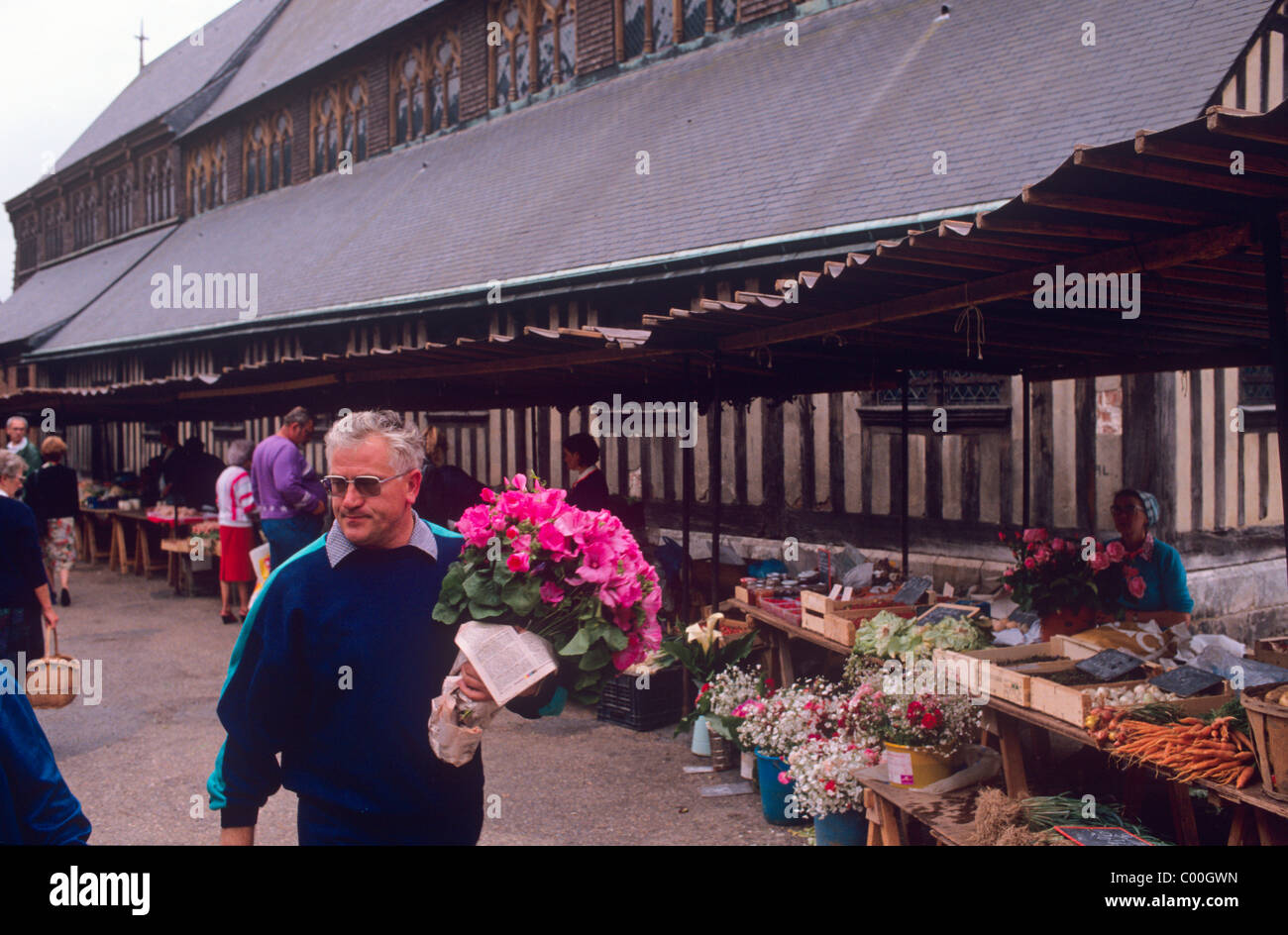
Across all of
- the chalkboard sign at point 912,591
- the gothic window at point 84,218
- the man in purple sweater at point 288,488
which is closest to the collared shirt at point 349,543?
the chalkboard sign at point 912,591

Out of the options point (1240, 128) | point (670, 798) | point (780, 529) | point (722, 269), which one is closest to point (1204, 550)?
point (780, 529)

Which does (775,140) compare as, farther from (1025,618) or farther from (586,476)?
(1025,618)

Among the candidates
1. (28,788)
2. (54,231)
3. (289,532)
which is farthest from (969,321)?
(54,231)

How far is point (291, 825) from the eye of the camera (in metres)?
5.41

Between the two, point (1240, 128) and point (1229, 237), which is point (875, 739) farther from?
point (1240, 128)

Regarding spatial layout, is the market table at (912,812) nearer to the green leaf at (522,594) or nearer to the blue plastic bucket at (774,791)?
the blue plastic bucket at (774,791)

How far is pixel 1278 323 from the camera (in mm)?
3410

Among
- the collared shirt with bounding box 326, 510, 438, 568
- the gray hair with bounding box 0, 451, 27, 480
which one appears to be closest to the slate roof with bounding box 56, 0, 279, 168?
the gray hair with bounding box 0, 451, 27, 480

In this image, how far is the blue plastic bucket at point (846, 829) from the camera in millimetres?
4867

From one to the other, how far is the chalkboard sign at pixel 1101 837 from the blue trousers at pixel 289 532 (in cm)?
684

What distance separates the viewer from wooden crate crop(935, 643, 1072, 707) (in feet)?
14.8

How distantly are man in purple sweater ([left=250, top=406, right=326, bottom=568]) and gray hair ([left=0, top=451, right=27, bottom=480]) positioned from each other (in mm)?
2502

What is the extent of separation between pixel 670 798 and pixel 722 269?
504cm

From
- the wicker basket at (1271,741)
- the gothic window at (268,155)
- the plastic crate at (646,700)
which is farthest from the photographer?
the gothic window at (268,155)
